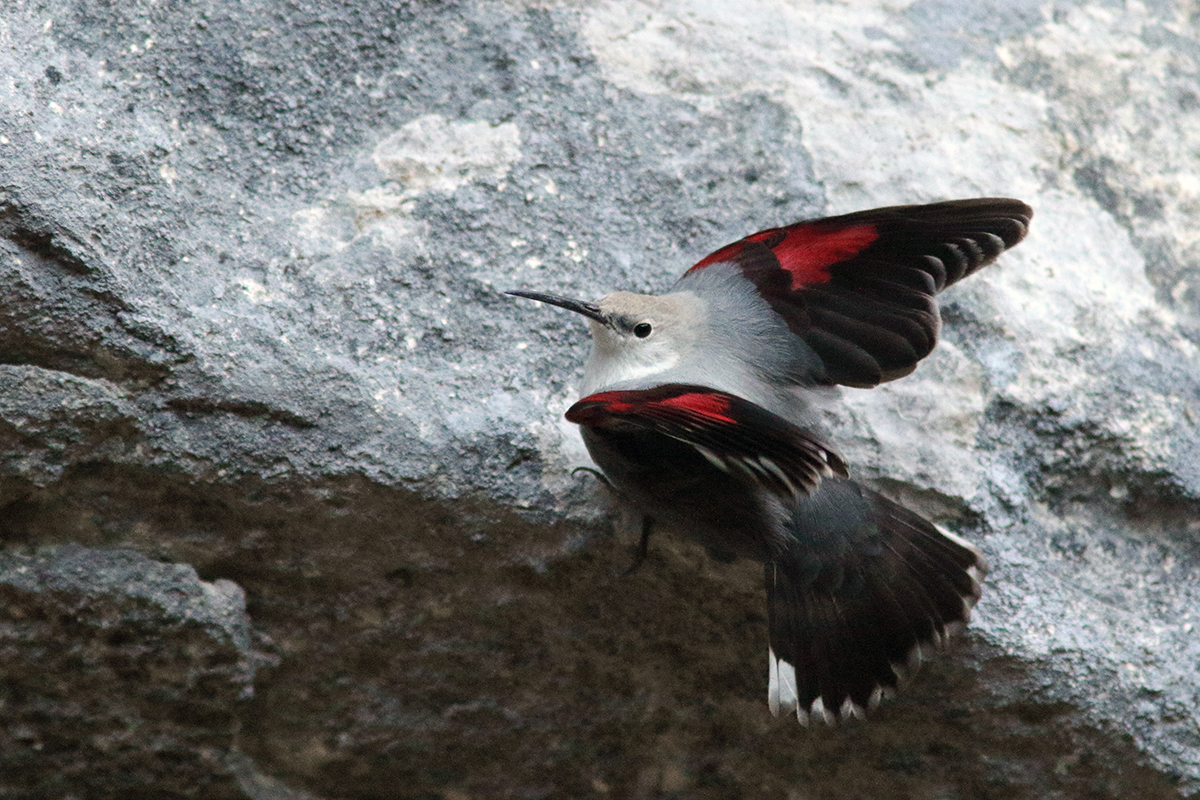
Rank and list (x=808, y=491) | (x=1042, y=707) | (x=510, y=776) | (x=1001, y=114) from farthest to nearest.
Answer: (x=1001, y=114) → (x=510, y=776) → (x=1042, y=707) → (x=808, y=491)

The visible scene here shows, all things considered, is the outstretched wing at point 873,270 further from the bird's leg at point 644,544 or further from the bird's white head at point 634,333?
the bird's leg at point 644,544

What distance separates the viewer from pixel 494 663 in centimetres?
198

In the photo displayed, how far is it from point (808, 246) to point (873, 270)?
11 centimetres

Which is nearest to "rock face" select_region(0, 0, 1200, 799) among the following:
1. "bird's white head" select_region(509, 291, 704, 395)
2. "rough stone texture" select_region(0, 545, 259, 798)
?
"rough stone texture" select_region(0, 545, 259, 798)

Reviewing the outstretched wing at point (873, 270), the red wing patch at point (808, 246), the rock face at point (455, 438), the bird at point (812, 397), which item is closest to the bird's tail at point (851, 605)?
the bird at point (812, 397)

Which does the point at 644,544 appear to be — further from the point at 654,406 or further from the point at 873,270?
the point at 873,270

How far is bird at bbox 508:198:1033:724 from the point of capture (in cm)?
179

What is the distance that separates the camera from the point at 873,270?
1.89 m

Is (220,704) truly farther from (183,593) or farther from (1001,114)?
(1001,114)

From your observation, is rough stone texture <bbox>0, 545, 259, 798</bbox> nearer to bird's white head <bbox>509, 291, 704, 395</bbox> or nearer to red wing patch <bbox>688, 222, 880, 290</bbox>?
bird's white head <bbox>509, 291, 704, 395</bbox>

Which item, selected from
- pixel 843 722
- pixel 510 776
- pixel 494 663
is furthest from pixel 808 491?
pixel 510 776

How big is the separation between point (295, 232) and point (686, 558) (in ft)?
2.72

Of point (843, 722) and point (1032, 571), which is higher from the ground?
point (1032, 571)

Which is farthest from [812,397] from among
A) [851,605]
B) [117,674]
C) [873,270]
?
[117,674]
